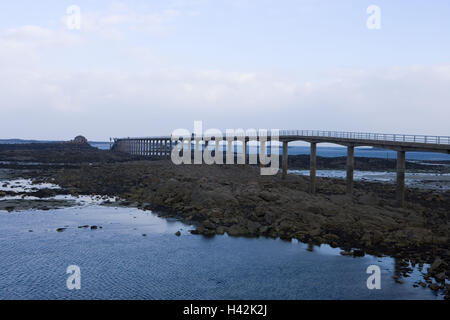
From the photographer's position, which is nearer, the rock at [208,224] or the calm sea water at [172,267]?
the calm sea water at [172,267]

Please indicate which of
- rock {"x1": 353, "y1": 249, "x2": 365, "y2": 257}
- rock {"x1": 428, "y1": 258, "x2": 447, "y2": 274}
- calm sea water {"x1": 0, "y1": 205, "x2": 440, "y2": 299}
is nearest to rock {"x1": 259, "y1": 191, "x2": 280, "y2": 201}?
calm sea water {"x1": 0, "y1": 205, "x2": 440, "y2": 299}

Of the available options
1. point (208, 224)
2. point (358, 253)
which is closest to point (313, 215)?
point (358, 253)

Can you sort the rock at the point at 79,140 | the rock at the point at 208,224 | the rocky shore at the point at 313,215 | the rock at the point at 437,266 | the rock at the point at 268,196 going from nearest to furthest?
1. the rock at the point at 437,266
2. the rocky shore at the point at 313,215
3. the rock at the point at 208,224
4. the rock at the point at 268,196
5. the rock at the point at 79,140

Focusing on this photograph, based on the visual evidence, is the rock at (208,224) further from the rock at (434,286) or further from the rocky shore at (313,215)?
the rock at (434,286)

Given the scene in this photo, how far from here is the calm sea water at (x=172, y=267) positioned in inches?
840

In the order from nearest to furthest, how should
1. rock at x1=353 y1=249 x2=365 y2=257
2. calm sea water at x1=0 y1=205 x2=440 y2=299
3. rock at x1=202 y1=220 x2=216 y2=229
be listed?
1. calm sea water at x1=0 y1=205 x2=440 y2=299
2. rock at x1=353 y1=249 x2=365 y2=257
3. rock at x1=202 y1=220 x2=216 y2=229

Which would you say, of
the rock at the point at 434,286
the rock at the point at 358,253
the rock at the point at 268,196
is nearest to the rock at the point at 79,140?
the rock at the point at 268,196

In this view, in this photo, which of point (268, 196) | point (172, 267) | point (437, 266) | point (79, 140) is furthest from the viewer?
point (79, 140)

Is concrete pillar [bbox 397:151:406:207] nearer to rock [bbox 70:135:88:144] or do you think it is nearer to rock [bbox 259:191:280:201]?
rock [bbox 259:191:280:201]

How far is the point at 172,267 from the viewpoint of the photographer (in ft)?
81.9

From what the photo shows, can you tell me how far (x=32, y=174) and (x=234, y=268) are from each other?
192ft

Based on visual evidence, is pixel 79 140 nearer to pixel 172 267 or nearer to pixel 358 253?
pixel 172 267

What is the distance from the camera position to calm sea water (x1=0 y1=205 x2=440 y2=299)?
840 inches
